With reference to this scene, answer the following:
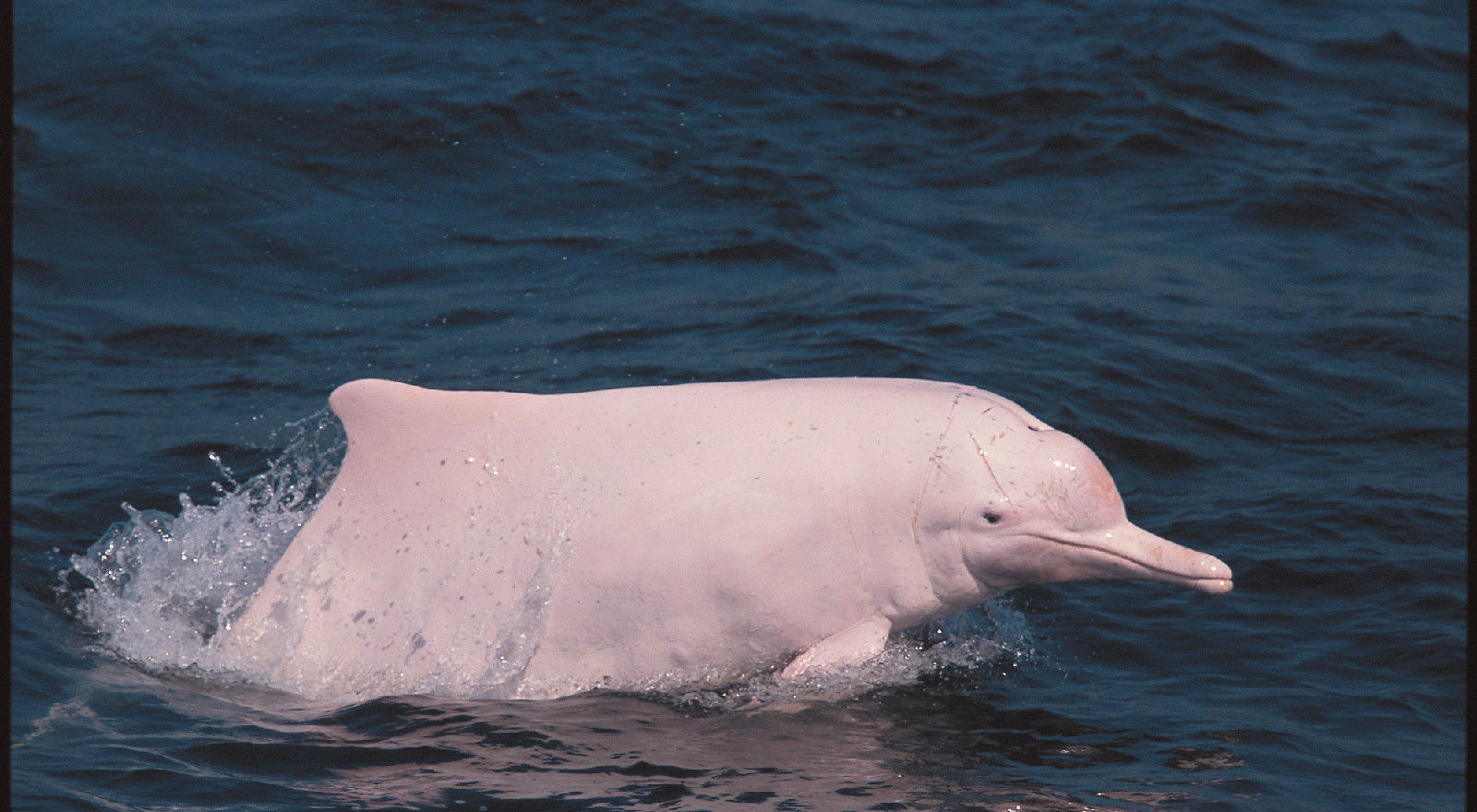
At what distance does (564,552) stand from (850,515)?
4.26ft

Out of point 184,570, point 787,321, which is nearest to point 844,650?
point 184,570

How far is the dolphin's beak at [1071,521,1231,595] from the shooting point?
7242 millimetres

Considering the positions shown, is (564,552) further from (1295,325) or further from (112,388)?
(1295,325)

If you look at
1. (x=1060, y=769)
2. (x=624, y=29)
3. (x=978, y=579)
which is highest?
(x=624, y=29)

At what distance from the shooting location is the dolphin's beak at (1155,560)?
724 cm

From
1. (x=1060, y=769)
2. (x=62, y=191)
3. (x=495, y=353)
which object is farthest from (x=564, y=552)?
(x=62, y=191)

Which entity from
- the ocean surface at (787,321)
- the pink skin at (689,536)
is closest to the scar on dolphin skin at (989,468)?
the pink skin at (689,536)

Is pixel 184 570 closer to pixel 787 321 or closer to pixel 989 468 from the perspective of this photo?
pixel 989 468

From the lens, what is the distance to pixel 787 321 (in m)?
13.5

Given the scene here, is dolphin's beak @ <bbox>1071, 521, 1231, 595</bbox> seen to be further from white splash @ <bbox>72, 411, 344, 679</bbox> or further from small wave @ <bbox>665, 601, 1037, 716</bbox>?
white splash @ <bbox>72, 411, 344, 679</bbox>

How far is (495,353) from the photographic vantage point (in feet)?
41.9

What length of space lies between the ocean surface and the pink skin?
10.4 inches

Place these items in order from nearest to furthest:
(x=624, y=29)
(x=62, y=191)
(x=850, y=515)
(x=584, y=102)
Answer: (x=850, y=515) < (x=62, y=191) < (x=584, y=102) < (x=624, y=29)

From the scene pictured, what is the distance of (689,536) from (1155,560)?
6.87ft
